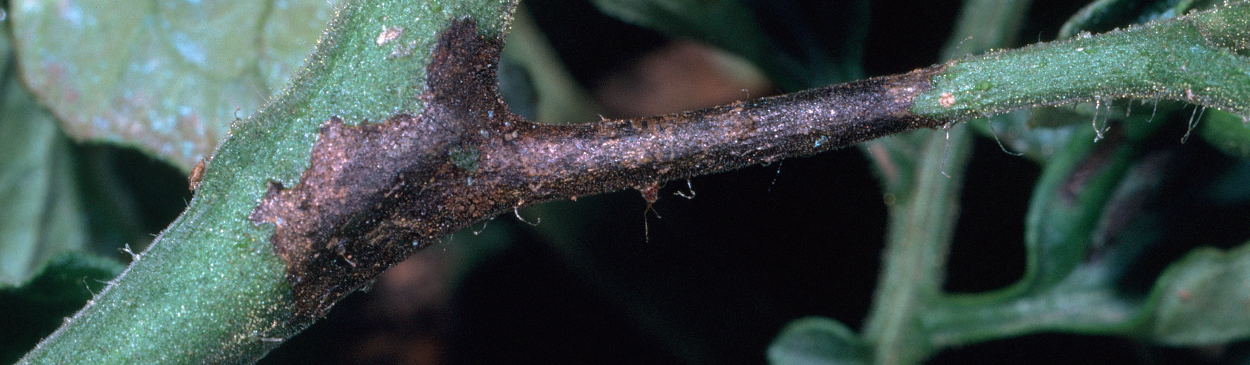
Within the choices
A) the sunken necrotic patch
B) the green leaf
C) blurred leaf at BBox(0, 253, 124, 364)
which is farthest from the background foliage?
the green leaf

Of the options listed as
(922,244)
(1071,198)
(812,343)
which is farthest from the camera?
(922,244)

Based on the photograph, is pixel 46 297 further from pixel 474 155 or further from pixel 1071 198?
pixel 1071 198

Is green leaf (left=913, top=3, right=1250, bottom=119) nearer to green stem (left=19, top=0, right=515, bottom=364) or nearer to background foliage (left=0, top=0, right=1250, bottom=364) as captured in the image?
background foliage (left=0, top=0, right=1250, bottom=364)

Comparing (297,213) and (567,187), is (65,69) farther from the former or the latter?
(567,187)

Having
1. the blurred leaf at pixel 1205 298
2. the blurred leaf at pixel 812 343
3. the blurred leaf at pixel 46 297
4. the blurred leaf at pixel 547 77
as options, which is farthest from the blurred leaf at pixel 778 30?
the blurred leaf at pixel 46 297

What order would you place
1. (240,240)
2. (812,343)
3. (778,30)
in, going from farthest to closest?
(778,30), (812,343), (240,240)

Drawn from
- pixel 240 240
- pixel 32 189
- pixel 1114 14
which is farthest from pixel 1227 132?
pixel 32 189

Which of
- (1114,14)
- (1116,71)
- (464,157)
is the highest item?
(1114,14)
